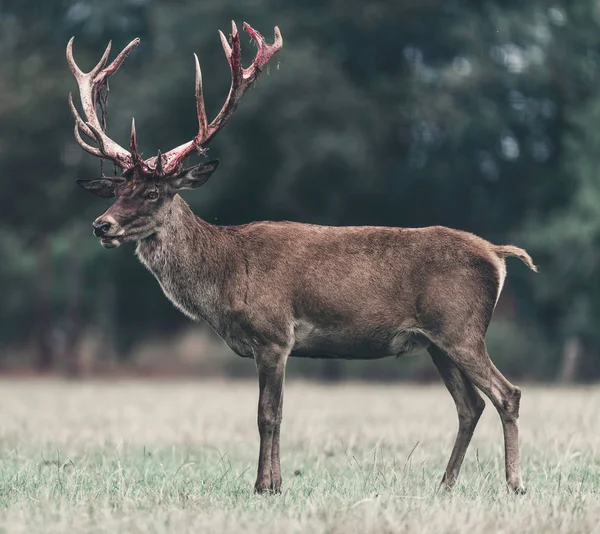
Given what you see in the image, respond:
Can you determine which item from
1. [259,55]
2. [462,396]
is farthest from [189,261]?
[462,396]

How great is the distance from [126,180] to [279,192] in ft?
58.7

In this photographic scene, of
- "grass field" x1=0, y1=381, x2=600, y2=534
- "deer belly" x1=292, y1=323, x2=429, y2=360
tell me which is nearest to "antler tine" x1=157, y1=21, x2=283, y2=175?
"deer belly" x1=292, y1=323, x2=429, y2=360

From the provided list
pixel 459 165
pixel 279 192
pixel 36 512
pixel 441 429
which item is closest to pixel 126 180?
pixel 36 512

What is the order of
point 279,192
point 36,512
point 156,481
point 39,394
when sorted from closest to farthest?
point 36,512, point 156,481, point 39,394, point 279,192

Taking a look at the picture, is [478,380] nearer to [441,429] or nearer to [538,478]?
[538,478]

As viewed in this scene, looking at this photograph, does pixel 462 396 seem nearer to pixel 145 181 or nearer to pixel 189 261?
pixel 189 261

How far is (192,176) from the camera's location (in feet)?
30.8

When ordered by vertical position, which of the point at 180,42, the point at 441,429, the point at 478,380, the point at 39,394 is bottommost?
the point at 39,394

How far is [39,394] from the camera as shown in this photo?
73.5ft

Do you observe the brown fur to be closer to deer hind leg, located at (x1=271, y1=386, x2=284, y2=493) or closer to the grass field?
deer hind leg, located at (x1=271, y1=386, x2=284, y2=493)

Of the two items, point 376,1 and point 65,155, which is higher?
point 376,1

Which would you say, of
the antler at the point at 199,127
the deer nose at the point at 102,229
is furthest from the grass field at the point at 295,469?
the antler at the point at 199,127

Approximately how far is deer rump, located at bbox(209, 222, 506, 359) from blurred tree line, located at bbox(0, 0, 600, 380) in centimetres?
1741

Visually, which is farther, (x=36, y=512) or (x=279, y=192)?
(x=279, y=192)
